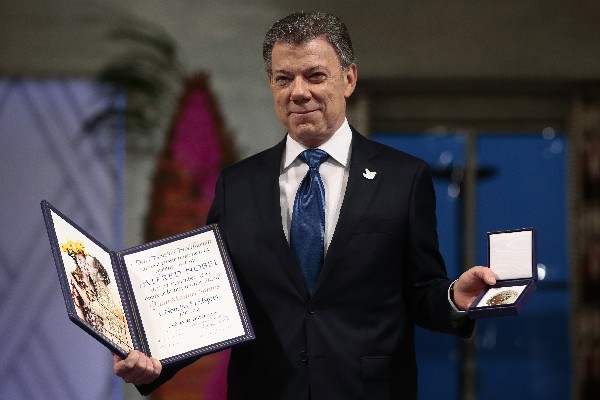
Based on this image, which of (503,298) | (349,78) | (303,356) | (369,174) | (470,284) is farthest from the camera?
(349,78)

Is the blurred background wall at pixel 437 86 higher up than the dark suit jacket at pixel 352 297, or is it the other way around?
the blurred background wall at pixel 437 86

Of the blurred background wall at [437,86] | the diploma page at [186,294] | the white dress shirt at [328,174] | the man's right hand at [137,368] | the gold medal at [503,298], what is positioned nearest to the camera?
the gold medal at [503,298]

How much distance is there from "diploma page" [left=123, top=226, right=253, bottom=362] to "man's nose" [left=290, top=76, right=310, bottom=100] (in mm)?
355

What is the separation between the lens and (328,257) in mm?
2148

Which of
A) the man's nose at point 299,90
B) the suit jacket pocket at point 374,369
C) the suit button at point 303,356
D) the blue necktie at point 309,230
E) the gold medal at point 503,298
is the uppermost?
the man's nose at point 299,90

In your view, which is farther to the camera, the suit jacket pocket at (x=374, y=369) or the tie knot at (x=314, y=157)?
the tie knot at (x=314, y=157)

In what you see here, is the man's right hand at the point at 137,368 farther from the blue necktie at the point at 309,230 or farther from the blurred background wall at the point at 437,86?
the blurred background wall at the point at 437,86

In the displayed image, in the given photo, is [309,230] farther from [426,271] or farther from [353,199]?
[426,271]

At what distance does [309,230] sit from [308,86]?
1.06 feet

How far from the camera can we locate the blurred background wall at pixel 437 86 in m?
5.42

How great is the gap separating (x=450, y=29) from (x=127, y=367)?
387 centimetres

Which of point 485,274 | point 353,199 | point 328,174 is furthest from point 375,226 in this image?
point 485,274

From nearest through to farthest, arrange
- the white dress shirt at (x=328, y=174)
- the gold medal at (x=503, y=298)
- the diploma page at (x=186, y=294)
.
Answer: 1. the gold medal at (x=503, y=298)
2. the diploma page at (x=186, y=294)
3. the white dress shirt at (x=328, y=174)

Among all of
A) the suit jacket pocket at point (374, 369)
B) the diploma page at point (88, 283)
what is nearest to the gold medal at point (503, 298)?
the suit jacket pocket at point (374, 369)
